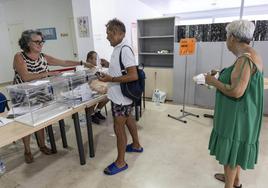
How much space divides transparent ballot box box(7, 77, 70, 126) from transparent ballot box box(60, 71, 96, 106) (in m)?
0.05

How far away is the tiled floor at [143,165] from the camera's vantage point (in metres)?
1.99

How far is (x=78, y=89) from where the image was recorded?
2.11m

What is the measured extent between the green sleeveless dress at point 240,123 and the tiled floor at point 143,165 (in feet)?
1.98

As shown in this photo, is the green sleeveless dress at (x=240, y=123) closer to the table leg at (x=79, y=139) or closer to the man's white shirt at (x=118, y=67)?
the man's white shirt at (x=118, y=67)

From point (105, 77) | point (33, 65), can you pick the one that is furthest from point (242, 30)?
point (33, 65)

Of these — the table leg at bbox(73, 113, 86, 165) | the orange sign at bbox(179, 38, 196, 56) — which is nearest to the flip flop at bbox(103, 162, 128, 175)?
the table leg at bbox(73, 113, 86, 165)

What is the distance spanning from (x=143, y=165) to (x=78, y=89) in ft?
3.64

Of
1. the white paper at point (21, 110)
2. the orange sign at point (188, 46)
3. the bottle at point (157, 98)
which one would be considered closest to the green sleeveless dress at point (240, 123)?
the white paper at point (21, 110)

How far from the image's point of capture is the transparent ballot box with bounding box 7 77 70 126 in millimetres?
1734

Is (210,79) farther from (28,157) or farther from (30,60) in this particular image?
(28,157)

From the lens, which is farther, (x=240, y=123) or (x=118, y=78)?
(x=118, y=78)

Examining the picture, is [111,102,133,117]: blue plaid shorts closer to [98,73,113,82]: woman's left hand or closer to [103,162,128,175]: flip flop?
[98,73,113,82]: woman's left hand

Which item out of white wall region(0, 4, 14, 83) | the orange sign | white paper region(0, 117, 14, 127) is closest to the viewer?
white paper region(0, 117, 14, 127)

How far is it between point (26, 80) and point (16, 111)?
0.40m
